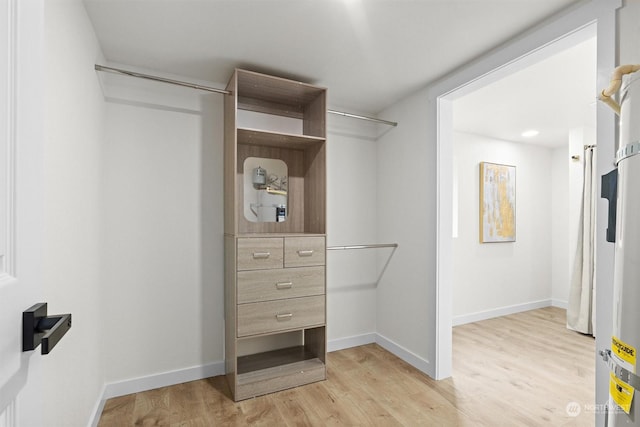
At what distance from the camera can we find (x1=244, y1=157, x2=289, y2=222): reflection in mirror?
2.55 m

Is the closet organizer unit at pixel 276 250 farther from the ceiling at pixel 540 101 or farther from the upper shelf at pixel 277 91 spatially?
the ceiling at pixel 540 101

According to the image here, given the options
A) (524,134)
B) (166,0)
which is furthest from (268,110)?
(524,134)

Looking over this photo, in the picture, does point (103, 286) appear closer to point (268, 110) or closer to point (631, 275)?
point (268, 110)

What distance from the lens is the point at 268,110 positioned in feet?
8.67

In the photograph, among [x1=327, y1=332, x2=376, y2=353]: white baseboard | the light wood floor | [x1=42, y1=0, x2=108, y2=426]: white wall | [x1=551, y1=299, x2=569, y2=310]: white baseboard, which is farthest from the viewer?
[x1=551, y1=299, x2=569, y2=310]: white baseboard

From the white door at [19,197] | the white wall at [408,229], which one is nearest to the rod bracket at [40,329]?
the white door at [19,197]

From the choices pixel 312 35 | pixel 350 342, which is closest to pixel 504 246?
pixel 350 342

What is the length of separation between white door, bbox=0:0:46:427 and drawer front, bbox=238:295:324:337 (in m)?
1.49

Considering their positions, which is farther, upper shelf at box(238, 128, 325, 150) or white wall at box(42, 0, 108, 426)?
upper shelf at box(238, 128, 325, 150)

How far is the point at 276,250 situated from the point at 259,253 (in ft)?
0.41

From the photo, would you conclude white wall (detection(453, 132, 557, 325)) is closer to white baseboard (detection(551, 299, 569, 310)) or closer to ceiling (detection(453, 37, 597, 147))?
white baseboard (detection(551, 299, 569, 310))

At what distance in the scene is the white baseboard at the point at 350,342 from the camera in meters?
2.95

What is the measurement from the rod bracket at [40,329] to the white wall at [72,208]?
40 centimetres

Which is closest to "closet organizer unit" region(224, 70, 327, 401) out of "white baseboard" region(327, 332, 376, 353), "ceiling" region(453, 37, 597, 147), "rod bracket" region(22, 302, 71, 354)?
"white baseboard" region(327, 332, 376, 353)
